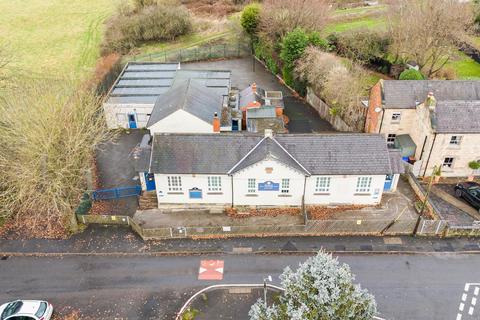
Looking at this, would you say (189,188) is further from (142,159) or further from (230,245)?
(230,245)

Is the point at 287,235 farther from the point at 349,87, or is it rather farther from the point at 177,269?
the point at 349,87

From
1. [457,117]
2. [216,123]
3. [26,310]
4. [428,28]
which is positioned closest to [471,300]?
[457,117]

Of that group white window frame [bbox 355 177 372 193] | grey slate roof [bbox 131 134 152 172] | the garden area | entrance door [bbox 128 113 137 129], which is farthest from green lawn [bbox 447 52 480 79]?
grey slate roof [bbox 131 134 152 172]

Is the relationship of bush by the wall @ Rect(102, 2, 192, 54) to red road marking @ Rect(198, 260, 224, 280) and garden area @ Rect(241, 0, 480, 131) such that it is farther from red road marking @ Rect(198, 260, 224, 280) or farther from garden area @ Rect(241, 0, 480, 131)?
red road marking @ Rect(198, 260, 224, 280)

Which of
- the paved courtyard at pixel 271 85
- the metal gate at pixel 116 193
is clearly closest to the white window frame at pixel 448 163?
the paved courtyard at pixel 271 85

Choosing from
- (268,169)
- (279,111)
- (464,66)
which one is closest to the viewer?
(268,169)

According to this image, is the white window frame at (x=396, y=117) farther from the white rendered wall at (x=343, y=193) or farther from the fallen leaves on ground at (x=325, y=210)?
the fallen leaves on ground at (x=325, y=210)
